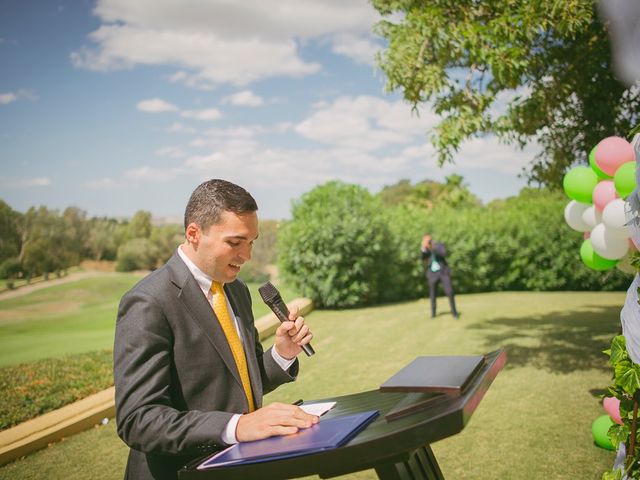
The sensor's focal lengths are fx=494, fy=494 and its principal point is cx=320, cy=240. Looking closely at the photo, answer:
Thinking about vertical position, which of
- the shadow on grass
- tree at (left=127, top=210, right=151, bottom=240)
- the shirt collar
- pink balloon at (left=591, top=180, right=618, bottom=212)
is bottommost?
the shadow on grass

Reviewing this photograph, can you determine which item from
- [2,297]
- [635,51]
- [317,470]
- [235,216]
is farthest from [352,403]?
[2,297]

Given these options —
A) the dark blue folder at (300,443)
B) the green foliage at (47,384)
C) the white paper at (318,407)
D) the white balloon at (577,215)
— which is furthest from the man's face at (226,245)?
the green foliage at (47,384)

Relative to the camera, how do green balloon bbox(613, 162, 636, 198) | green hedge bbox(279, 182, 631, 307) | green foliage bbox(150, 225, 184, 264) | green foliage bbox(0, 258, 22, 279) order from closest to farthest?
1. green balloon bbox(613, 162, 636, 198)
2. green foliage bbox(0, 258, 22, 279)
3. green foliage bbox(150, 225, 184, 264)
4. green hedge bbox(279, 182, 631, 307)

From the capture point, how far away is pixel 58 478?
456 centimetres

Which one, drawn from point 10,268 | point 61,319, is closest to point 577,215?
point 10,268

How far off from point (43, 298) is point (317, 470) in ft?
26.9

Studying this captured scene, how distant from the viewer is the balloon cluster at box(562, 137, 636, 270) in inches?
170

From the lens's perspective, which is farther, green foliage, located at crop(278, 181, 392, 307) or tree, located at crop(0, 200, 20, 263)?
green foliage, located at crop(278, 181, 392, 307)

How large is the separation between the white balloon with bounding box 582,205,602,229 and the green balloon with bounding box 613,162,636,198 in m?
1.07

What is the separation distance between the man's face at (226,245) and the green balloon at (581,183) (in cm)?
418

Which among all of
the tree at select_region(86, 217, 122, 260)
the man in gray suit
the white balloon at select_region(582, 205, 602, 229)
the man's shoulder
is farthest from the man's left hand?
the tree at select_region(86, 217, 122, 260)

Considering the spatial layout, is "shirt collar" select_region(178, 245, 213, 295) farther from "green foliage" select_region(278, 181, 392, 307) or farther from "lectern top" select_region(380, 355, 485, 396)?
"green foliage" select_region(278, 181, 392, 307)

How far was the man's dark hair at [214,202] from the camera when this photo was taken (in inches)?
82.7

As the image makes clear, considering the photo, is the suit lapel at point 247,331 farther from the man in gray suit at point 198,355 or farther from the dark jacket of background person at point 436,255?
the dark jacket of background person at point 436,255
